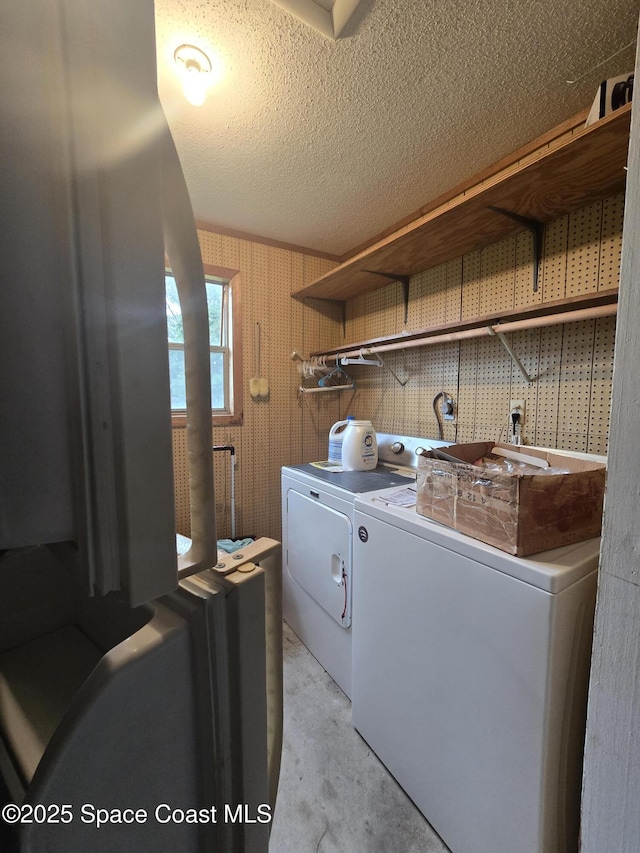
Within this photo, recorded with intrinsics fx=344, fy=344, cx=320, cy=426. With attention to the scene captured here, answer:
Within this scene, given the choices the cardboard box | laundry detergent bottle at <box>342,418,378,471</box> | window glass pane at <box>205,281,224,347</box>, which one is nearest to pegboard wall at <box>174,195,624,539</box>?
window glass pane at <box>205,281,224,347</box>

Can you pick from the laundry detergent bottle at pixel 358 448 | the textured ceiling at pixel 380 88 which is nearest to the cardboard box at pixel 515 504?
the laundry detergent bottle at pixel 358 448

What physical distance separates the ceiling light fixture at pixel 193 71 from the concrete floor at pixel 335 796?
101 inches

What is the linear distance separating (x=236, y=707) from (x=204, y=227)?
2.46 m

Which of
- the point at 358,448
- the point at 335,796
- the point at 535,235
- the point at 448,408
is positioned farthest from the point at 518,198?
the point at 335,796

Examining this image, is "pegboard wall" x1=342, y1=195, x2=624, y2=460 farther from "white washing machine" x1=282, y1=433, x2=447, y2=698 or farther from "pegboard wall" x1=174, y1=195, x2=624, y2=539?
"white washing machine" x1=282, y1=433, x2=447, y2=698

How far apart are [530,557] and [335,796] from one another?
122cm

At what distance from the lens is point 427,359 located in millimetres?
2117

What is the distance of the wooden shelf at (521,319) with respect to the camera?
1202 mm

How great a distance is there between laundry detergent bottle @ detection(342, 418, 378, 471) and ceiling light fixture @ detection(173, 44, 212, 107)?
5.18 ft

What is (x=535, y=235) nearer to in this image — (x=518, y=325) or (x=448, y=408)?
(x=518, y=325)

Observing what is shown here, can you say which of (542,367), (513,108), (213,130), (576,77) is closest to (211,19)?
(213,130)

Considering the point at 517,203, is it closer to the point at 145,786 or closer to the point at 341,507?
the point at 341,507

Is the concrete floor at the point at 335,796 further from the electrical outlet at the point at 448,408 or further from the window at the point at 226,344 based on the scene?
the window at the point at 226,344

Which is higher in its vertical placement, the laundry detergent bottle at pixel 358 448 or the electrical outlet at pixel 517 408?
the electrical outlet at pixel 517 408
